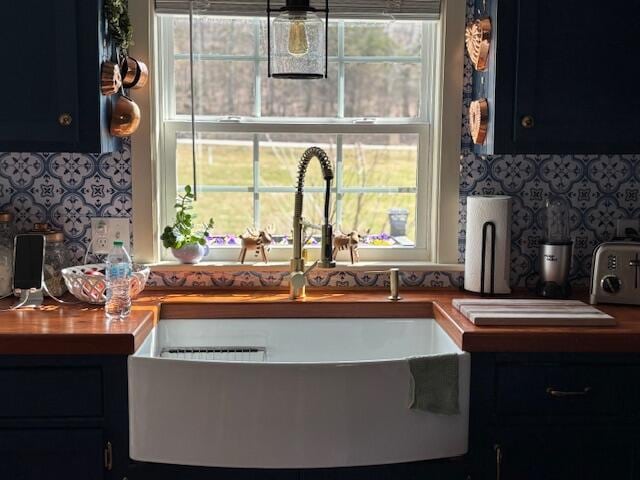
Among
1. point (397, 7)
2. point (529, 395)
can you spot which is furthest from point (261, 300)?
point (397, 7)

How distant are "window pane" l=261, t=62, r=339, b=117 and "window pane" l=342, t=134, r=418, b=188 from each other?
6.2 inches

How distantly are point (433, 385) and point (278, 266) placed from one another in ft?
2.78

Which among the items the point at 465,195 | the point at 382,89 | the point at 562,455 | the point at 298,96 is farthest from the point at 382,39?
the point at 562,455

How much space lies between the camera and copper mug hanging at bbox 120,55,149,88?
2664 mm

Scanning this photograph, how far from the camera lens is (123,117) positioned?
261 centimetres

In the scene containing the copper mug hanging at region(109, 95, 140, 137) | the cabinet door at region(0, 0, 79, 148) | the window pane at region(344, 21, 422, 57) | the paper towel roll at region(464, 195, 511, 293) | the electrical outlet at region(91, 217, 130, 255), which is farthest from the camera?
the window pane at region(344, 21, 422, 57)

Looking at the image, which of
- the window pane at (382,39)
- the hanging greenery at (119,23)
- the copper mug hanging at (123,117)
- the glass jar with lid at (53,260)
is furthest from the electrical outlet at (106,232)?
the window pane at (382,39)

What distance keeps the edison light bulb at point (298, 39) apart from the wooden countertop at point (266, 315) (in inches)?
32.2

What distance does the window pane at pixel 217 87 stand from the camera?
2941 mm

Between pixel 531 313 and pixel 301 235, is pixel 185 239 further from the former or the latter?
pixel 531 313

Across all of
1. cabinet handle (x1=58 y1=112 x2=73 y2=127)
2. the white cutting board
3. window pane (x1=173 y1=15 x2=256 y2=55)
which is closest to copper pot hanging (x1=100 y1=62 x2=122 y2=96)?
cabinet handle (x1=58 y1=112 x2=73 y2=127)

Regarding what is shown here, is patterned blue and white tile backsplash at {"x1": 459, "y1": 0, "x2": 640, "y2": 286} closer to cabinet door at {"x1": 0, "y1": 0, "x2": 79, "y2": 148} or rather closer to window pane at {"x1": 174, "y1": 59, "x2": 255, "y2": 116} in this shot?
window pane at {"x1": 174, "y1": 59, "x2": 255, "y2": 116}

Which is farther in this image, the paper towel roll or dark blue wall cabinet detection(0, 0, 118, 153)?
the paper towel roll

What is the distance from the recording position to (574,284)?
295 cm
